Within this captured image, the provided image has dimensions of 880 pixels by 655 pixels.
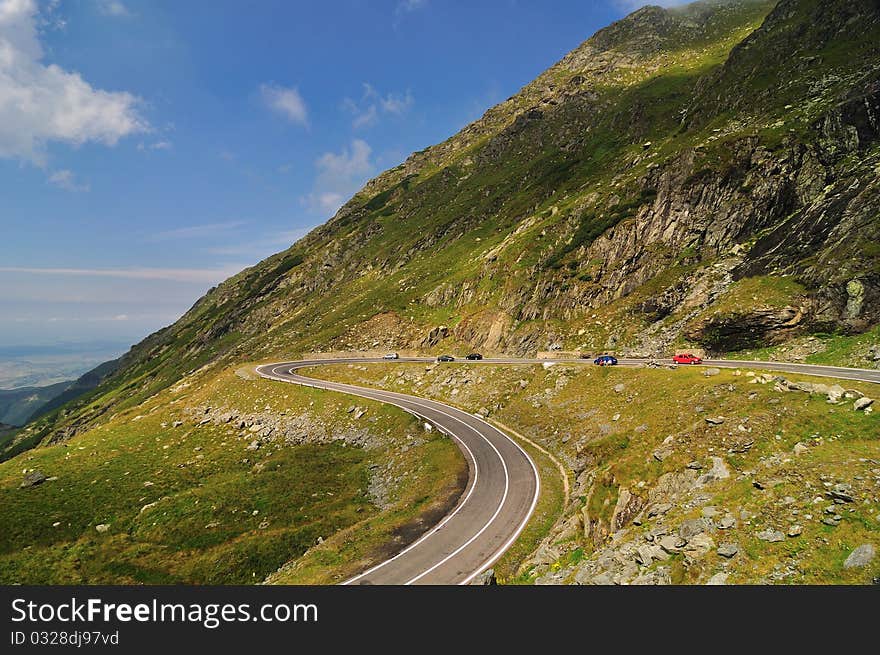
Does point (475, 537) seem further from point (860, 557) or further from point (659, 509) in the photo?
point (860, 557)

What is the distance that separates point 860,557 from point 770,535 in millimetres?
2199

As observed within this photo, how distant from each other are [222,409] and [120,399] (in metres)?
121

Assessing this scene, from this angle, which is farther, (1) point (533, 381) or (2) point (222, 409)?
(2) point (222, 409)

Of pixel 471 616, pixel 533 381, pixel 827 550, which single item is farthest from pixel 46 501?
pixel 827 550

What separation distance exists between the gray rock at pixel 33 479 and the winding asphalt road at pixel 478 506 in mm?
36356

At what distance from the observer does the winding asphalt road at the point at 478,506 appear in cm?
1941

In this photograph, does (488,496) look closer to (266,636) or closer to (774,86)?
(266,636)

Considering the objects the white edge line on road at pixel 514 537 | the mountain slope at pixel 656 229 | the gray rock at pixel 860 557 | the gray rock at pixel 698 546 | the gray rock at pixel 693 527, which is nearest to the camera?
the gray rock at pixel 860 557

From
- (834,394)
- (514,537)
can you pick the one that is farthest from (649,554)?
(834,394)

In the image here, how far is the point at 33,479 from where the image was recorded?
35656mm

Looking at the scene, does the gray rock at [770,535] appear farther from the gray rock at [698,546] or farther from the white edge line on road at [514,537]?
the white edge line on road at [514,537]

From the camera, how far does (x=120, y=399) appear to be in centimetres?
13875

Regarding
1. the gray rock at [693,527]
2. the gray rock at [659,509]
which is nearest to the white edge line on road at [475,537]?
the gray rock at [659,509]

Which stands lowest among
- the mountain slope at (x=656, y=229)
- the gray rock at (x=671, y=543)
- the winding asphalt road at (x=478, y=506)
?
the winding asphalt road at (x=478, y=506)
